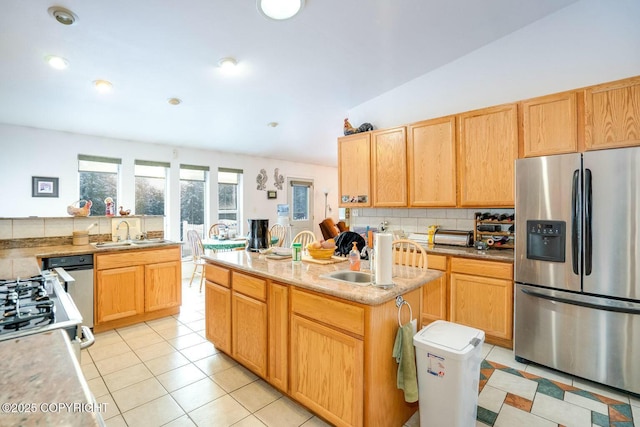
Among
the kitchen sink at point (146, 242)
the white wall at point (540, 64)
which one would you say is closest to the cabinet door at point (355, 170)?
the white wall at point (540, 64)

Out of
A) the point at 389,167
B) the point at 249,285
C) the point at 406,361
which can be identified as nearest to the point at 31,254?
the point at 249,285

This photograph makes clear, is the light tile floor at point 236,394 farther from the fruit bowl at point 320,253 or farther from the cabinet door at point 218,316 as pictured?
the fruit bowl at point 320,253

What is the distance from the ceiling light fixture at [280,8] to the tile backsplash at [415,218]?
2.58 meters

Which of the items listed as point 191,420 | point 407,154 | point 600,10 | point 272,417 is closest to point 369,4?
point 407,154

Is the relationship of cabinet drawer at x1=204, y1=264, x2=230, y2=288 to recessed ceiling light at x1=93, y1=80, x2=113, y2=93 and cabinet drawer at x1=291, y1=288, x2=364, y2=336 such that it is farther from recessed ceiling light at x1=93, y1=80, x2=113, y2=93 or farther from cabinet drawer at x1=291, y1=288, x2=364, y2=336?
recessed ceiling light at x1=93, y1=80, x2=113, y2=93

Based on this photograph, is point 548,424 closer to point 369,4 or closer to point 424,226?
point 424,226

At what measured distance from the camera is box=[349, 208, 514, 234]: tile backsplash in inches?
135

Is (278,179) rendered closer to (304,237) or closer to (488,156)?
(304,237)

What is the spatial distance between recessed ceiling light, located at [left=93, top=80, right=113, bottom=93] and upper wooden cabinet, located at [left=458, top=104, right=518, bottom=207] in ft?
12.1

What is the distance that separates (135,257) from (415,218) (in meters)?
3.31

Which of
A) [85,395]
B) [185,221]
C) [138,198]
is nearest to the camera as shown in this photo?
[85,395]

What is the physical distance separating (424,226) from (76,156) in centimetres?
503

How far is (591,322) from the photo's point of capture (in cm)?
216

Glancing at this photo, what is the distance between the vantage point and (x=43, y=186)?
4164 mm
